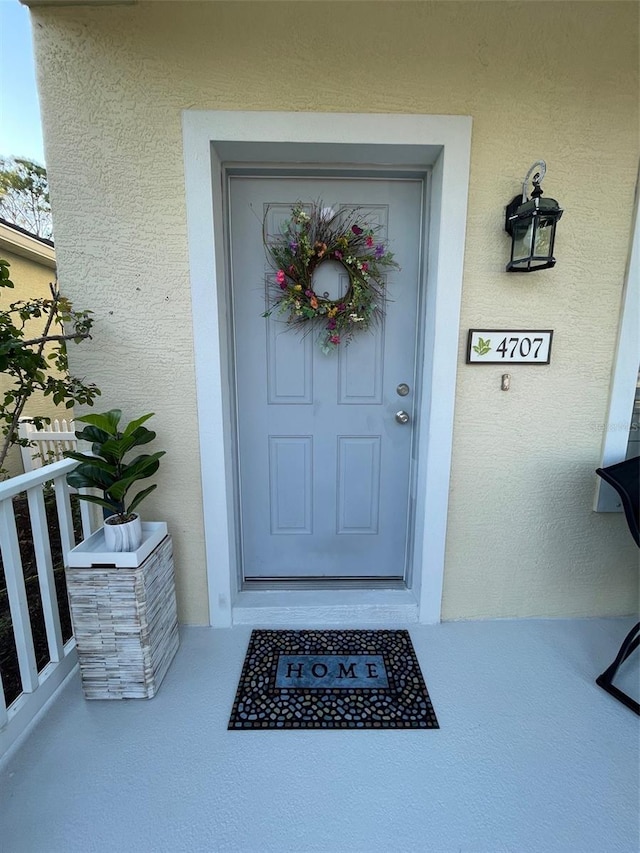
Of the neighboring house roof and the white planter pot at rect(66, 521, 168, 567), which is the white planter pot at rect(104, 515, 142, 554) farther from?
the neighboring house roof

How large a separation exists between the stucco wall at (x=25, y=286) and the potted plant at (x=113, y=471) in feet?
10.8

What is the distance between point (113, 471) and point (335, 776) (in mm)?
1345

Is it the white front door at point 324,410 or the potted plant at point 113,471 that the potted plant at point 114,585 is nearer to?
the potted plant at point 113,471

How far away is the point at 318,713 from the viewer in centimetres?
146

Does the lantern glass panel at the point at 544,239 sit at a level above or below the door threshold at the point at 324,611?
above

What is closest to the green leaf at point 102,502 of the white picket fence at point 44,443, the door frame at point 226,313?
the door frame at point 226,313

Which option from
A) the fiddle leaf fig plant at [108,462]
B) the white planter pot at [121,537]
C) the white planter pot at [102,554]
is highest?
the fiddle leaf fig plant at [108,462]

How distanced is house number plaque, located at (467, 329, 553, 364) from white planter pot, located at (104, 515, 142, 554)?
1642 millimetres

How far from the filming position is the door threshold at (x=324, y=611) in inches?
76.3

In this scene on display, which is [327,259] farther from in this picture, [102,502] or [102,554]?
[102,554]

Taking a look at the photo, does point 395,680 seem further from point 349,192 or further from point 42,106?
point 42,106

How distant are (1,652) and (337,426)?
2.03 m

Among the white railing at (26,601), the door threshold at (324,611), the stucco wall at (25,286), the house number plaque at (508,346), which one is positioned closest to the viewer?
the white railing at (26,601)

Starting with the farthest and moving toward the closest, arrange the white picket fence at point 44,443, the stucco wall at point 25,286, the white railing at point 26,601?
the stucco wall at point 25,286, the white picket fence at point 44,443, the white railing at point 26,601
